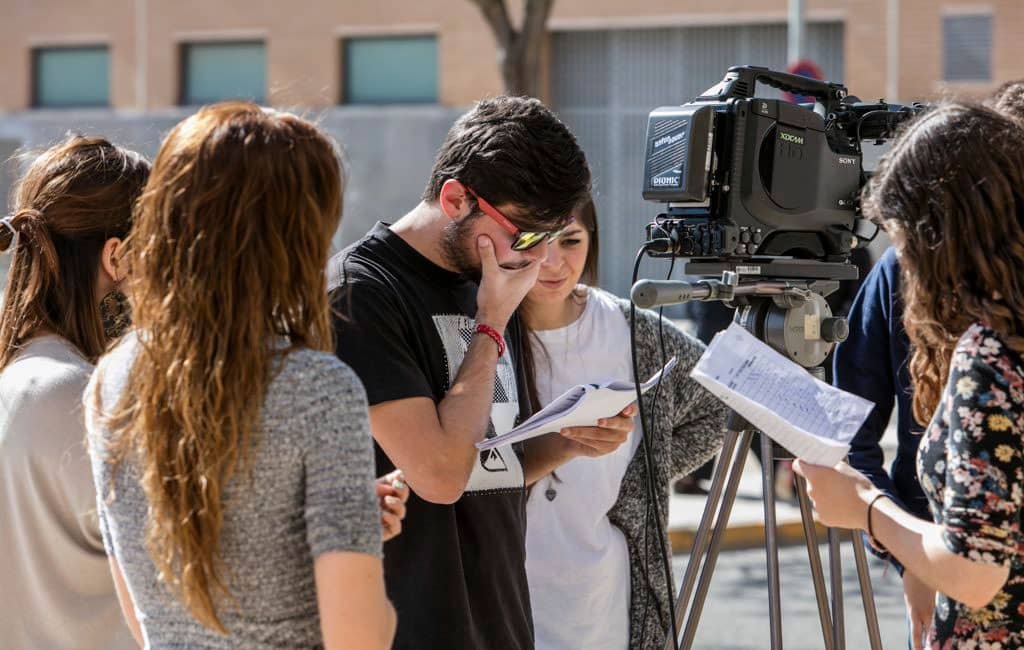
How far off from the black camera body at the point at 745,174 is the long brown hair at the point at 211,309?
43.7 inches

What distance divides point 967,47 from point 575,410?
14353 millimetres

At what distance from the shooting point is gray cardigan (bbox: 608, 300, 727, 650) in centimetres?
306

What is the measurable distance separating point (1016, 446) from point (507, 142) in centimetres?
109

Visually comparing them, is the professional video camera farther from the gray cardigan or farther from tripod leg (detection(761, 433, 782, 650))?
the gray cardigan

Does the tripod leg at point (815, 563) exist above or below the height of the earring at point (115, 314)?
below

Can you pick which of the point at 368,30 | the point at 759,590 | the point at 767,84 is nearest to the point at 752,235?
the point at 767,84

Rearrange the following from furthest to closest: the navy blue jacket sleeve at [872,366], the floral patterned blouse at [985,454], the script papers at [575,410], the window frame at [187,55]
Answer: the window frame at [187,55] < the navy blue jacket sleeve at [872,366] < the script papers at [575,410] < the floral patterned blouse at [985,454]

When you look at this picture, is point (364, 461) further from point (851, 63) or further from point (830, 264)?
point (851, 63)

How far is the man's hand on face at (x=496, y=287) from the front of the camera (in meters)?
2.49

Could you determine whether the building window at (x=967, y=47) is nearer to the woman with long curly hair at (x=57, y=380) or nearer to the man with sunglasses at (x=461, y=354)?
the man with sunglasses at (x=461, y=354)

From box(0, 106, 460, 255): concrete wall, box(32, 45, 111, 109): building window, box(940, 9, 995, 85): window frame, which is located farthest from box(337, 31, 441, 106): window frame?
box(940, 9, 995, 85): window frame

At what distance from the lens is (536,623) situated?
10.0 ft

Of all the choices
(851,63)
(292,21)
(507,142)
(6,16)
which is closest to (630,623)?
(507,142)

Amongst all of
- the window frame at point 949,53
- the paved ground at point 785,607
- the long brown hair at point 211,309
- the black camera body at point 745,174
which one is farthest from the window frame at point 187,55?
the long brown hair at point 211,309
